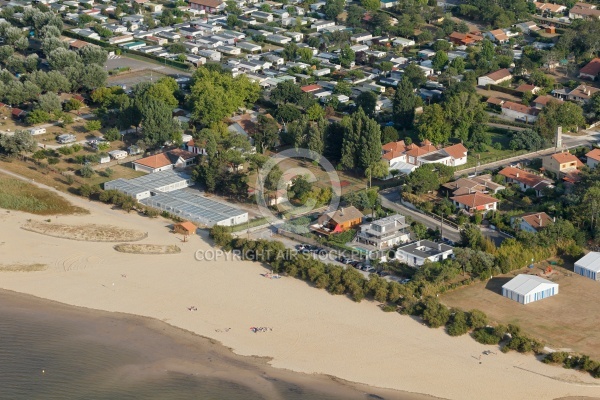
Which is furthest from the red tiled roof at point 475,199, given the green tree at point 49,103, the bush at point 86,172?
the green tree at point 49,103

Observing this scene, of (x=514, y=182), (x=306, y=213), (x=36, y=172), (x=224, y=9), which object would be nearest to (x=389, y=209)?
(x=306, y=213)

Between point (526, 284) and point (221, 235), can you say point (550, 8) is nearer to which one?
point (526, 284)

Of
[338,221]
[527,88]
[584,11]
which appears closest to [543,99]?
[527,88]

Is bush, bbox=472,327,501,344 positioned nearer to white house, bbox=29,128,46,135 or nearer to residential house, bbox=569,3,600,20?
white house, bbox=29,128,46,135

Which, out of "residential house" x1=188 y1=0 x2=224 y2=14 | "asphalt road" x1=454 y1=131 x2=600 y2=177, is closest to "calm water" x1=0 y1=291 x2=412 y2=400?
"asphalt road" x1=454 y1=131 x2=600 y2=177

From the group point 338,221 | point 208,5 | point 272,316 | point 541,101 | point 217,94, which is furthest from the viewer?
point 208,5

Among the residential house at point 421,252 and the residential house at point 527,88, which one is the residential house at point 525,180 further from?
the residential house at point 527,88
